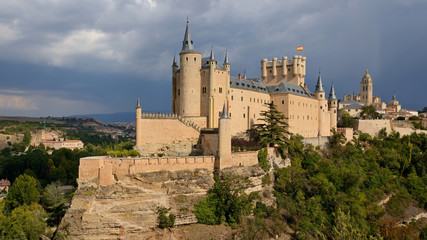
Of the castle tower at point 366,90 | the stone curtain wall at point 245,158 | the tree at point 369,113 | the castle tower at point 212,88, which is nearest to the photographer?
the stone curtain wall at point 245,158

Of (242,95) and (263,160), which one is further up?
(242,95)

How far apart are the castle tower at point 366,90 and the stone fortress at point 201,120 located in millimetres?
49220

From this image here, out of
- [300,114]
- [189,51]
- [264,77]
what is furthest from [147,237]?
[264,77]

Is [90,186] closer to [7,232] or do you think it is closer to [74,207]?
[74,207]

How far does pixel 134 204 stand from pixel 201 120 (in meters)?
15.0

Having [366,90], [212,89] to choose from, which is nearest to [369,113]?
[366,90]

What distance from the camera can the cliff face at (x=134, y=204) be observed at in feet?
107

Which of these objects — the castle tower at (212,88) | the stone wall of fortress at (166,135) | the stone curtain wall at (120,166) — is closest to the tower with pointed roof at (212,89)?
the castle tower at (212,88)

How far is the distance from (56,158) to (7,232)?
36158 millimetres

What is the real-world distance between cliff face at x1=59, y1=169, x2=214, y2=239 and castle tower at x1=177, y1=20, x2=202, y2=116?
1062 centimetres

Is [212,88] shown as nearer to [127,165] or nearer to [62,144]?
[127,165]

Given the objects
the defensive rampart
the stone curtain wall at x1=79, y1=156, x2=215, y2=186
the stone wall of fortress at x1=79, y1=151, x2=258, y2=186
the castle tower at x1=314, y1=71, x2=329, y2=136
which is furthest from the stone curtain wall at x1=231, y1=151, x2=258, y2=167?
the defensive rampart

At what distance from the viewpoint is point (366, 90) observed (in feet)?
326

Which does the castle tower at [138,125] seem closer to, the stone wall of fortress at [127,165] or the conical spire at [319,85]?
the stone wall of fortress at [127,165]
